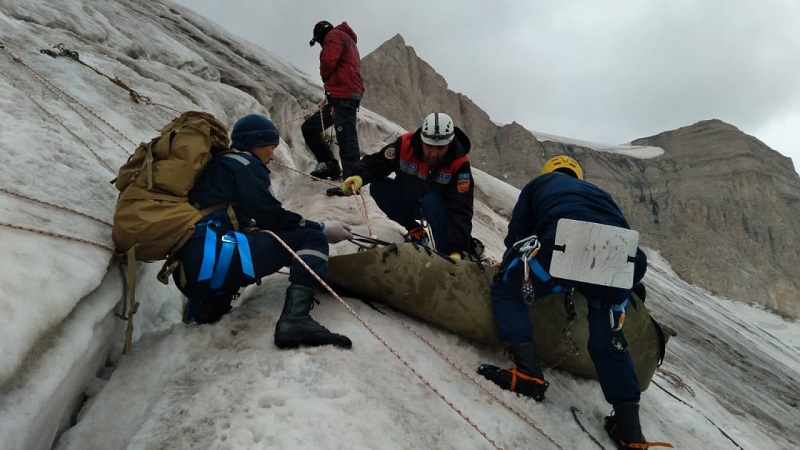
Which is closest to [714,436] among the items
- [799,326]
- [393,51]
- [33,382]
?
[33,382]

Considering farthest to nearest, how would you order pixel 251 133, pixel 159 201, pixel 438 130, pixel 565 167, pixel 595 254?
1. pixel 438 130
2. pixel 565 167
3. pixel 251 133
4. pixel 595 254
5. pixel 159 201

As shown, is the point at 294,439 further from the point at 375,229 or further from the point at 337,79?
the point at 337,79

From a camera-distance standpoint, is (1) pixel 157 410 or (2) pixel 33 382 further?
(1) pixel 157 410

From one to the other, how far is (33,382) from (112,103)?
4058 millimetres

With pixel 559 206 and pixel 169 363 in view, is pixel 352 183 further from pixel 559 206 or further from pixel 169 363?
pixel 169 363

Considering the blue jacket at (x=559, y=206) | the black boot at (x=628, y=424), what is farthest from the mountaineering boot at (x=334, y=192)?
the black boot at (x=628, y=424)

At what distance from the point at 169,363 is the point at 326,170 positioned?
209 inches

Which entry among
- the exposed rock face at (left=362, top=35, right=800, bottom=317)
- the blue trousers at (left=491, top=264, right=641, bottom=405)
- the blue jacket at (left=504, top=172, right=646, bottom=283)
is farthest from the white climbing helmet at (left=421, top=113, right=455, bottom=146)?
the exposed rock face at (left=362, top=35, right=800, bottom=317)

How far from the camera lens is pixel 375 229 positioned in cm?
579

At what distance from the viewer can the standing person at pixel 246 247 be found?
2.88 m

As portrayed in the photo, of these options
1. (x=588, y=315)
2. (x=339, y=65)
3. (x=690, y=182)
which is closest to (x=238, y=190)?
(x=588, y=315)

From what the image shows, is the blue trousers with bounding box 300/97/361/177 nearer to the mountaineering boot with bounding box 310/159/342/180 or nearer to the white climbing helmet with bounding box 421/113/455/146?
the mountaineering boot with bounding box 310/159/342/180

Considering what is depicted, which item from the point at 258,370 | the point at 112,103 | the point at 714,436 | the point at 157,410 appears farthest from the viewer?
the point at 112,103

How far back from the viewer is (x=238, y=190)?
10.3 ft
